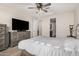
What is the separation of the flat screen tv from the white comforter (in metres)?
0.20

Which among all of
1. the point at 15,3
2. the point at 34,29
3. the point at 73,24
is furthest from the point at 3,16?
the point at 73,24

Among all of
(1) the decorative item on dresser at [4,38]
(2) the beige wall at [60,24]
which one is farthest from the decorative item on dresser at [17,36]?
(2) the beige wall at [60,24]

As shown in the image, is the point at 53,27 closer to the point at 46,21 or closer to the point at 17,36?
the point at 46,21

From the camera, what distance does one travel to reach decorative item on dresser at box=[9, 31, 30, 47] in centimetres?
125

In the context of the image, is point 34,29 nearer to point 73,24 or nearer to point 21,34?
point 21,34

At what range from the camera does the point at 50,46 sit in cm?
118

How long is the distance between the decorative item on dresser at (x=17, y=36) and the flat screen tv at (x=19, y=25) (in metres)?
0.06

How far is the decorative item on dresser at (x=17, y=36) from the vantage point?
1254mm

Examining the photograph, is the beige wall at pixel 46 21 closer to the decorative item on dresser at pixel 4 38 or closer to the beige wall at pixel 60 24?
the beige wall at pixel 60 24

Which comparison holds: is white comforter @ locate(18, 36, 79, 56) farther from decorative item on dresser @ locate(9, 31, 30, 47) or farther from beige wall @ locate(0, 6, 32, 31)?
beige wall @ locate(0, 6, 32, 31)

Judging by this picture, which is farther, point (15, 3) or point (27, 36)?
point (27, 36)

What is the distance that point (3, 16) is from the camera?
117 cm

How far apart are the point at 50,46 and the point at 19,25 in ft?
1.79

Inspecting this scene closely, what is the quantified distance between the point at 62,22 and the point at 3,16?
0.85m
